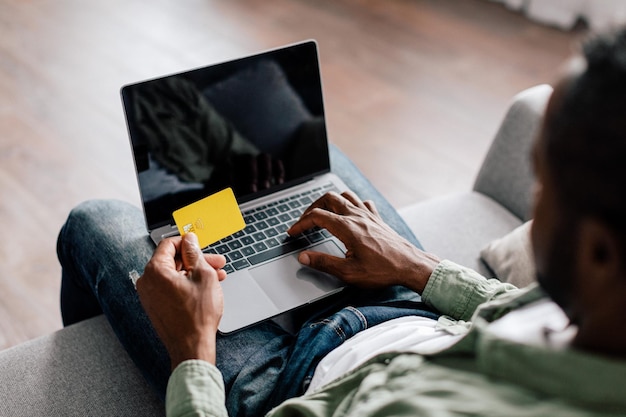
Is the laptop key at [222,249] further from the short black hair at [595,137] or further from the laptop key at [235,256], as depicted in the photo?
the short black hair at [595,137]

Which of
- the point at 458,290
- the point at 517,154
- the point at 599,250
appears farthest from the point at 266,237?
the point at 599,250

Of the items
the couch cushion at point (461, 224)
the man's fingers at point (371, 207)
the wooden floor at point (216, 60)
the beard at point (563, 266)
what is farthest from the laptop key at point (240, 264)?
the wooden floor at point (216, 60)

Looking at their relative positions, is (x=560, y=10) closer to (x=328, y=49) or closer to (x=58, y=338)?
(x=328, y=49)

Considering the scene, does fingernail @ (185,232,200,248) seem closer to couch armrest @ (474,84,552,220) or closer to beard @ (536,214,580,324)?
beard @ (536,214,580,324)

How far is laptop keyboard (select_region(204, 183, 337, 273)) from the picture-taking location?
118 cm

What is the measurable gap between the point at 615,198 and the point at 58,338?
936 millimetres

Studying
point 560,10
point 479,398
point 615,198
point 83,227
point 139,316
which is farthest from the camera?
point 560,10

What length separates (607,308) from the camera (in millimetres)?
595

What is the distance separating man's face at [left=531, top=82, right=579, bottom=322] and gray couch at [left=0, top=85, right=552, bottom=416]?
667mm

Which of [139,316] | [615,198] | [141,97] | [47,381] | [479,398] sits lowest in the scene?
[47,381]

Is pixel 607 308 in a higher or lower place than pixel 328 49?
higher

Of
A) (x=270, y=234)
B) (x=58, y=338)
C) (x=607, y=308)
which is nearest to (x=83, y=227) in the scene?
(x=58, y=338)

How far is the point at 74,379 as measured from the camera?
110cm

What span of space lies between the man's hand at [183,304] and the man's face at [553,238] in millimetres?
455
